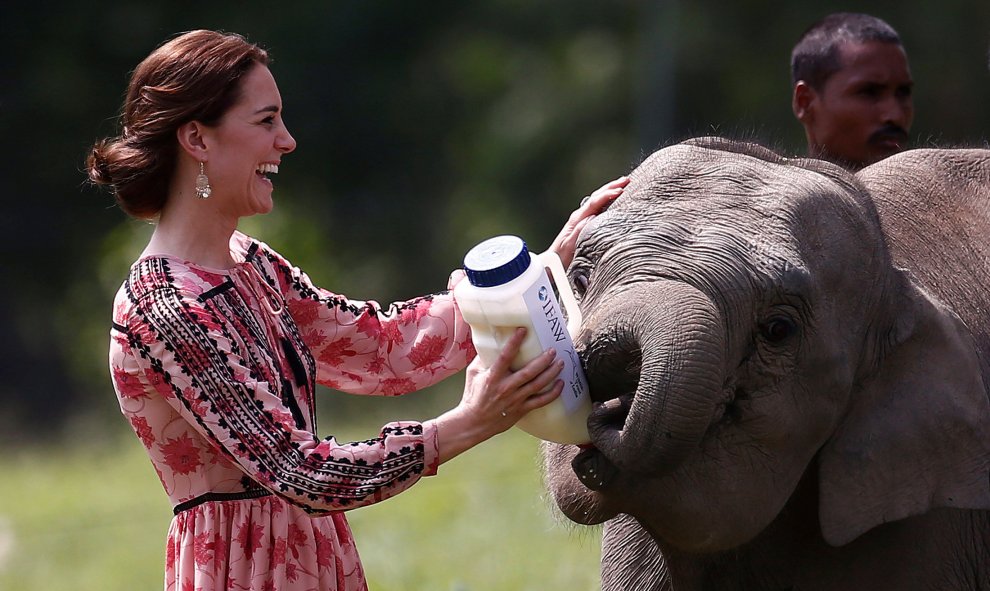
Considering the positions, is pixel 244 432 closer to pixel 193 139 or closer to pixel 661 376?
pixel 193 139

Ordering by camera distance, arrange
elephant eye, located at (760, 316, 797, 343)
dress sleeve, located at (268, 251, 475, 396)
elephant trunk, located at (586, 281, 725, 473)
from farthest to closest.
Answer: dress sleeve, located at (268, 251, 475, 396) < elephant eye, located at (760, 316, 797, 343) < elephant trunk, located at (586, 281, 725, 473)

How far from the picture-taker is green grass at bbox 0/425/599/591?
807 cm

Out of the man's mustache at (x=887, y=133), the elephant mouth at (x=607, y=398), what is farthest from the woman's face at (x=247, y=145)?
the man's mustache at (x=887, y=133)

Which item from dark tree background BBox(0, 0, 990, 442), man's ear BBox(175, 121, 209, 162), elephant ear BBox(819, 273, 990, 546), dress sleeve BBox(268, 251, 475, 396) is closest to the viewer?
elephant ear BBox(819, 273, 990, 546)

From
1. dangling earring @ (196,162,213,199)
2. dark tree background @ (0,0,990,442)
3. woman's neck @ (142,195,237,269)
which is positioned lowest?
dark tree background @ (0,0,990,442)

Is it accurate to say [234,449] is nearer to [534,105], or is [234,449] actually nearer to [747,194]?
[747,194]

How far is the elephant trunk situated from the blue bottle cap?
224 mm

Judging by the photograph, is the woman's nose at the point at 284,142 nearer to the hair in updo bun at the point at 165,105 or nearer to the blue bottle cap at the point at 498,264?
the hair in updo bun at the point at 165,105

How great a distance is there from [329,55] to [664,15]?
436cm

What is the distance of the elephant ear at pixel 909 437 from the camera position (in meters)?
3.71

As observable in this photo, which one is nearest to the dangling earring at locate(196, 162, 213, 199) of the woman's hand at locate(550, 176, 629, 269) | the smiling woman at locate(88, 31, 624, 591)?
the smiling woman at locate(88, 31, 624, 591)

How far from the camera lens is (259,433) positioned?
366 cm

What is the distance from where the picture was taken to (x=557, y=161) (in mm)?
21812

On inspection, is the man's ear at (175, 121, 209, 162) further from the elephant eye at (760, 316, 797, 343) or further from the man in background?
the man in background
